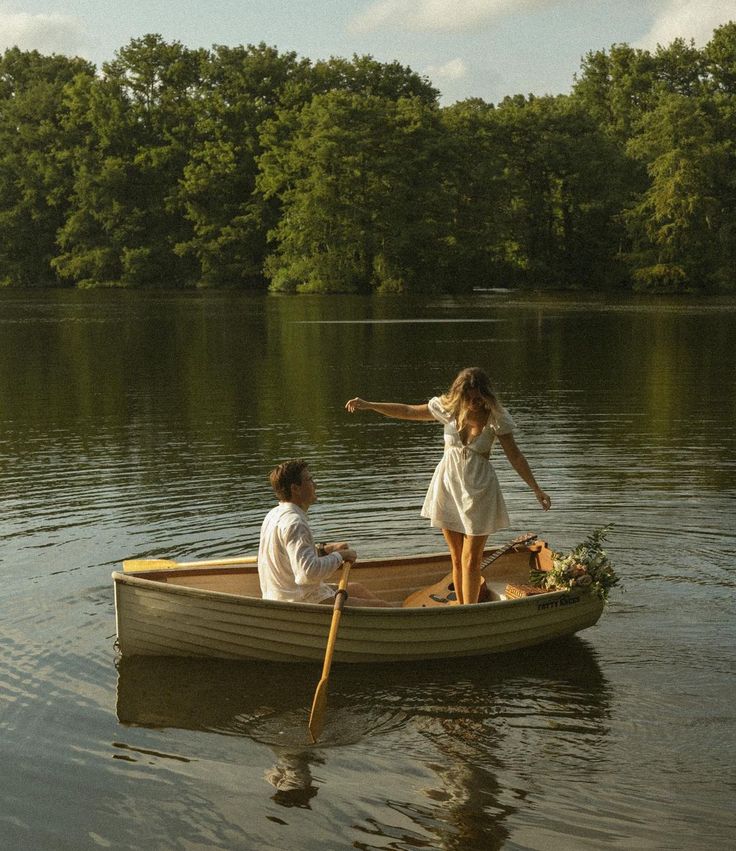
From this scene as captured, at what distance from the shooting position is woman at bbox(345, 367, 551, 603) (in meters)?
7.93

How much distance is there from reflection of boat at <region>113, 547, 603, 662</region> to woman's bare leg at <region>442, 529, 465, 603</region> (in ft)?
1.85

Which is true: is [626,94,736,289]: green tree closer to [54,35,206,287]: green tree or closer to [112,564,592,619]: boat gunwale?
[54,35,206,287]: green tree

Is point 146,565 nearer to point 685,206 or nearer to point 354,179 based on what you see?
point 685,206

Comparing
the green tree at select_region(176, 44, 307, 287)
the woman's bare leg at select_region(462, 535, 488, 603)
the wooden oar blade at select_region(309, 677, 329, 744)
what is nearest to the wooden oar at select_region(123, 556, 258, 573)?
the woman's bare leg at select_region(462, 535, 488, 603)

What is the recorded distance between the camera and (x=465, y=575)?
27.3 feet

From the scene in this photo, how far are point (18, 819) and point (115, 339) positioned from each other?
32.9 meters

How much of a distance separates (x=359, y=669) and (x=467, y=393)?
203 cm

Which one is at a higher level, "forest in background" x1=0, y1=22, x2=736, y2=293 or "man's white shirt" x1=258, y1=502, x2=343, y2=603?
"forest in background" x1=0, y1=22, x2=736, y2=293

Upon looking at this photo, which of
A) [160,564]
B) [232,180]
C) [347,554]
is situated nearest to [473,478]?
[347,554]

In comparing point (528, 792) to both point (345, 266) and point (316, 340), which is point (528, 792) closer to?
point (316, 340)

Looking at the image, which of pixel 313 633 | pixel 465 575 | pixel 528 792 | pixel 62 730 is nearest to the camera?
pixel 528 792

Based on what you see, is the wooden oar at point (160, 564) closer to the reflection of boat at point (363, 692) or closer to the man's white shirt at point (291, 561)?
the reflection of boat at point (363, 692)

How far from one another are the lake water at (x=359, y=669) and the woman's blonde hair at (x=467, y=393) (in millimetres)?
1754

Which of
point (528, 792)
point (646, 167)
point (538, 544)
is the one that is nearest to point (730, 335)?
point (538, 544)
